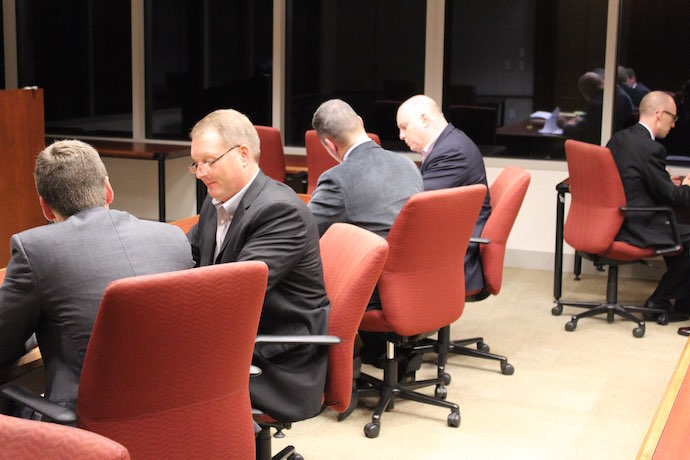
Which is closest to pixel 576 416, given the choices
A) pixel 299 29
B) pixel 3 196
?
pixel 3 196

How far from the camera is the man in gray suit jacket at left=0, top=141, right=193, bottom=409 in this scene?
2096 millimetres

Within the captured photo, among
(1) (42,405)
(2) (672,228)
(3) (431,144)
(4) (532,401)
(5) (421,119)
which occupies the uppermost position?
(5) (421,119)

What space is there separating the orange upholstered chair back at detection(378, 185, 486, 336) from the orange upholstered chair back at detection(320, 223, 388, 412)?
526mm

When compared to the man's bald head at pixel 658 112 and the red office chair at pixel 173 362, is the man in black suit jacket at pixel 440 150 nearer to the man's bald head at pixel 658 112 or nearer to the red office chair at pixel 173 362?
the man's bald head at pixel 658 112

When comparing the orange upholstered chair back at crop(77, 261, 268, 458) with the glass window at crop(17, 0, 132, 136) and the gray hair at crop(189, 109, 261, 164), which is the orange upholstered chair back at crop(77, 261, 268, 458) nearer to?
the gray hair at crop(189, 109, 261, 164)

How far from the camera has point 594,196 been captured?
505 centimetres

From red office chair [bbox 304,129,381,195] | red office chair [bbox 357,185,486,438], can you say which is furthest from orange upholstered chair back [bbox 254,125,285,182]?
red office chair [bbox 357,185,486,438]

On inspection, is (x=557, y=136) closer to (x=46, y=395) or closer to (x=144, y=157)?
(x=144, y=157)

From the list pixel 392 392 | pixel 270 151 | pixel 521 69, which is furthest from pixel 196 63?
pixel 392 392

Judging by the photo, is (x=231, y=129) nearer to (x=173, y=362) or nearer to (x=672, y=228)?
(x=173, y=362)

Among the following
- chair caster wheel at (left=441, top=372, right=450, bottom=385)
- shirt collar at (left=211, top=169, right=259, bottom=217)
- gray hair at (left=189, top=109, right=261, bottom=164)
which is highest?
gray hair at (left=189, top=109, right=261, bottom=164)

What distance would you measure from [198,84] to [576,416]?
4.87 metres

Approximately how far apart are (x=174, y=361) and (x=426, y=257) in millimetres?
1573

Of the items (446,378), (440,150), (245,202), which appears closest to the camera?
(245,202)
